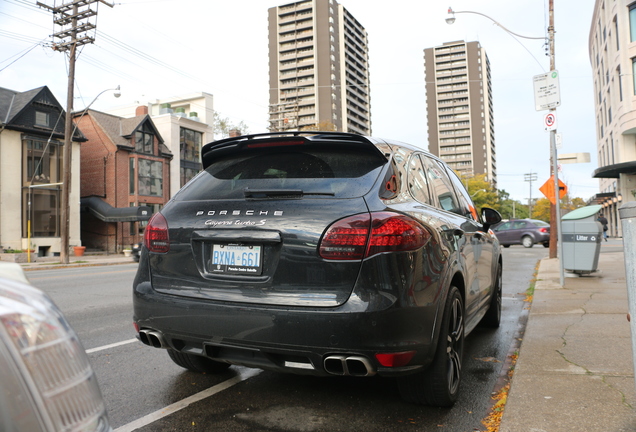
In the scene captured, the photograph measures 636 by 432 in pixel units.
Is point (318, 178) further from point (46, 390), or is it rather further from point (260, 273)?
point (46, 390)

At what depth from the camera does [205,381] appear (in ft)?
13.1

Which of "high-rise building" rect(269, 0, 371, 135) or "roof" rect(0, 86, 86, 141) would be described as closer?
"roof" rect(0, 86, 86, 141)

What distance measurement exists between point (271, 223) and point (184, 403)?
148 cm

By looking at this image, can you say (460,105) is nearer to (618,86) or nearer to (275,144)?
(618,86)

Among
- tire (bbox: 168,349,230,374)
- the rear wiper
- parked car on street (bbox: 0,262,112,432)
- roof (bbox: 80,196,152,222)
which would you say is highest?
roof (bbox: 80,196,152,222)

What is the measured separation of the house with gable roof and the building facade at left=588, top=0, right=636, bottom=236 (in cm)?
3478

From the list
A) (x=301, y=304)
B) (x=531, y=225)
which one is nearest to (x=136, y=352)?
(x=301, y=304)

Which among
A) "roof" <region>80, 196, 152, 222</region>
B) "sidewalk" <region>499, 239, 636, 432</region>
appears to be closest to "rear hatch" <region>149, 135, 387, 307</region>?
"sidewalk" <region>499, 239, 636, 432</region>

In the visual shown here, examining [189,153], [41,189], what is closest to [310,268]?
[41,189]

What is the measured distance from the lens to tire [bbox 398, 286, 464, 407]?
3.20 meters

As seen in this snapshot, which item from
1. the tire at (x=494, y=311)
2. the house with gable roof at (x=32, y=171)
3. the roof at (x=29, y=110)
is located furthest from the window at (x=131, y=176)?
the tire at (x=494, y=311)

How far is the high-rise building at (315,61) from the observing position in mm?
113562

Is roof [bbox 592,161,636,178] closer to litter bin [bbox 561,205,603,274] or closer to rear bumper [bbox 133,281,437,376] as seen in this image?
litter bin [bbox 561,205,603,274]

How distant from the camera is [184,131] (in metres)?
45.8
